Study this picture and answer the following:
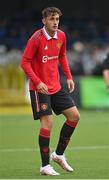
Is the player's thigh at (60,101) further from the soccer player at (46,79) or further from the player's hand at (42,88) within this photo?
the player's hand at (42,88)

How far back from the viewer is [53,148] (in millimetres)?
14719

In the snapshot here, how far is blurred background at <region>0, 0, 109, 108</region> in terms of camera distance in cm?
2694

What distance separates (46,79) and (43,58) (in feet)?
0.99

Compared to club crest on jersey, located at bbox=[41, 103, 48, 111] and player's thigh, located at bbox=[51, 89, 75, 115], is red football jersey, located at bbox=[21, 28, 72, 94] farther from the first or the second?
club crest on jersey, located at bbox=[41, 103, 48, 111]

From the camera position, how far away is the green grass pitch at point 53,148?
11.0m

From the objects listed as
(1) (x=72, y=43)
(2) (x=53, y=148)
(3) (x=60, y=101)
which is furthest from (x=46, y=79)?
(1) (x=72, y=43)

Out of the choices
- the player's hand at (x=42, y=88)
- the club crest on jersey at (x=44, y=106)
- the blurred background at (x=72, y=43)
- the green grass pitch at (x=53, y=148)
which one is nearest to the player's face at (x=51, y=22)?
the player's hand at (x=42, y=88)

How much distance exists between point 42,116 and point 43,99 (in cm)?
24

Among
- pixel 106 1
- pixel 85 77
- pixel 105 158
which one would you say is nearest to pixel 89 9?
→ pixel 106 1

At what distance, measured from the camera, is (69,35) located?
32156 mm

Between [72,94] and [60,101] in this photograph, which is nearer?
[60,101]

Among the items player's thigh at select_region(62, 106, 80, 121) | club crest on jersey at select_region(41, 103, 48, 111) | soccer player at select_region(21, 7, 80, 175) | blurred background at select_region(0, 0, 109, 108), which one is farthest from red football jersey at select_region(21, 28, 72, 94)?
blurred background at select_region(0, 0, 109, 108)

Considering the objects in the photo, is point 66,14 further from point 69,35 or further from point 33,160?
point 33,160

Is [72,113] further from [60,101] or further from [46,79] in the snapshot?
[46,79]
